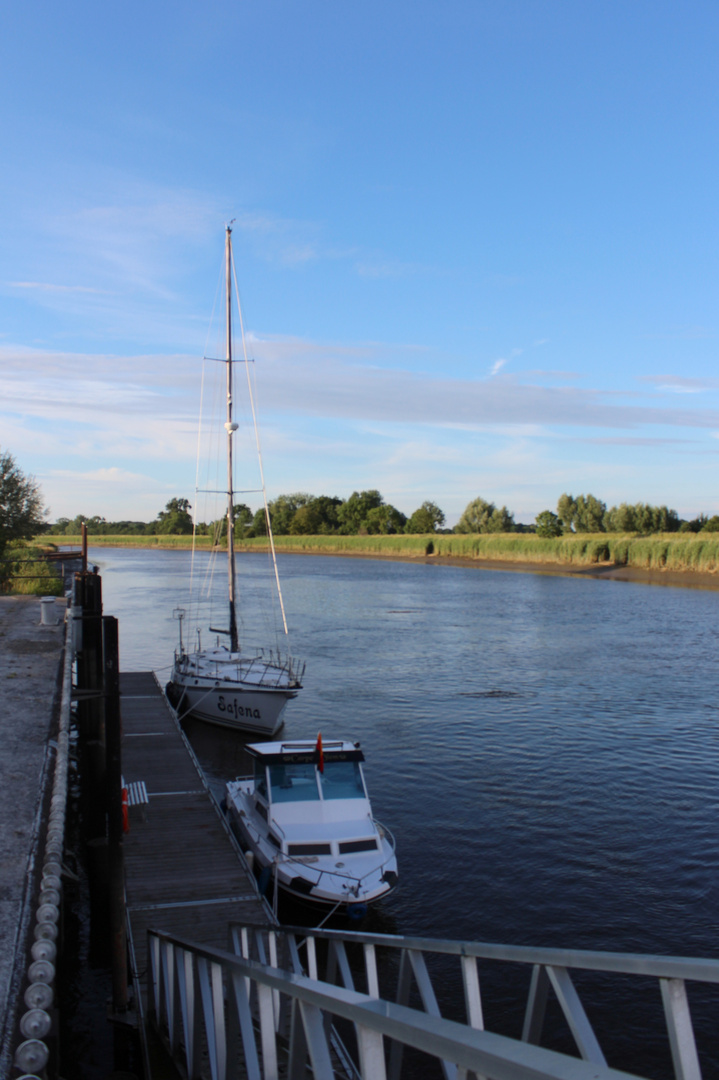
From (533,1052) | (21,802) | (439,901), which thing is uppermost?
(533,1052)

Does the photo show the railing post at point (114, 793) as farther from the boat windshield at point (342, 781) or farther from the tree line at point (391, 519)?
the tree line at point (391, 519)

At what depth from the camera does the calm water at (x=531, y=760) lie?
1392cm

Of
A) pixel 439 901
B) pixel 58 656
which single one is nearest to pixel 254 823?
pixel 439 901

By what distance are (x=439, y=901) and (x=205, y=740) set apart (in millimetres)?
12344

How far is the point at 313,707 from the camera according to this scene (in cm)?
2875

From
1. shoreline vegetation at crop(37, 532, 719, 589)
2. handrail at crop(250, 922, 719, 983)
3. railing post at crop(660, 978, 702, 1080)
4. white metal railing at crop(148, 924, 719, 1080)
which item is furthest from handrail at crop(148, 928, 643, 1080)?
shoreline vegetation at crop(37, 532, 719, 589)

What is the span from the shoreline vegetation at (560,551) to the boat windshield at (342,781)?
225 ft

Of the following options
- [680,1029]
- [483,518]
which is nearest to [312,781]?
[680,1029]

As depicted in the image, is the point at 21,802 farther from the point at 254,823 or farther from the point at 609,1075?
the point at 609,1075

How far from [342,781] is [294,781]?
906 millimetres

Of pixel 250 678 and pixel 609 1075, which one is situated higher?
pixel 609 1075

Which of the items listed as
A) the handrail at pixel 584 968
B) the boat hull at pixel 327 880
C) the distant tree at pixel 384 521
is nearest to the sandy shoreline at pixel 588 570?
the distant tree at pixel 384 521

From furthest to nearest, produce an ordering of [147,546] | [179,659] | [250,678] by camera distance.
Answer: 1. [147,546]
2. [179,659]
3. [250,678]

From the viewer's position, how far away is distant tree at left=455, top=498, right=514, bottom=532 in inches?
6821
